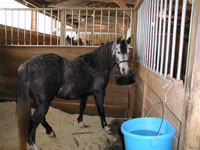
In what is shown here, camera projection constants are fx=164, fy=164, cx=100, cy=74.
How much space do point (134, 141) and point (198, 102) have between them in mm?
400

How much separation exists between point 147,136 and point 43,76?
146cm

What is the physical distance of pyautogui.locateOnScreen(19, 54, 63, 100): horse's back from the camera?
1.94 metres

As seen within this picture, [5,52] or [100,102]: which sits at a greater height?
[5,52]

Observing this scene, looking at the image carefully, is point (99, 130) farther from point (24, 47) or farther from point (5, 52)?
point (5, 52)

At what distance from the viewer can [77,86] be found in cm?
234

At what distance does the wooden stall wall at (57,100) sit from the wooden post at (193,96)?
2406mm

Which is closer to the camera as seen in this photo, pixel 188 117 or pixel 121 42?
pixel 188 117

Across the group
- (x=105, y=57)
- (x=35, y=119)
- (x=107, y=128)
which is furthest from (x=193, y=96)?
(x=107, y=128)

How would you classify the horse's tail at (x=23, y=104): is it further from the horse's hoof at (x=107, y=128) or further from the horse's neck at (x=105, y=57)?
the horse's hoof at (x=107, y=128)

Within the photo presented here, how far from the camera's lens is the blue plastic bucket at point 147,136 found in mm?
884

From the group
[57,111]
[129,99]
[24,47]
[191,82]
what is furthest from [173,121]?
[24,47]

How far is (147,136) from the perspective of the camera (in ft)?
2.91

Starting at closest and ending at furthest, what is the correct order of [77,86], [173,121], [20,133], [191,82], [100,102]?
[191,82]
[173,121]
[20,133]
[77,86]
[100,102]

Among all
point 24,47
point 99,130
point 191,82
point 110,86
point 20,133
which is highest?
point 24,47
